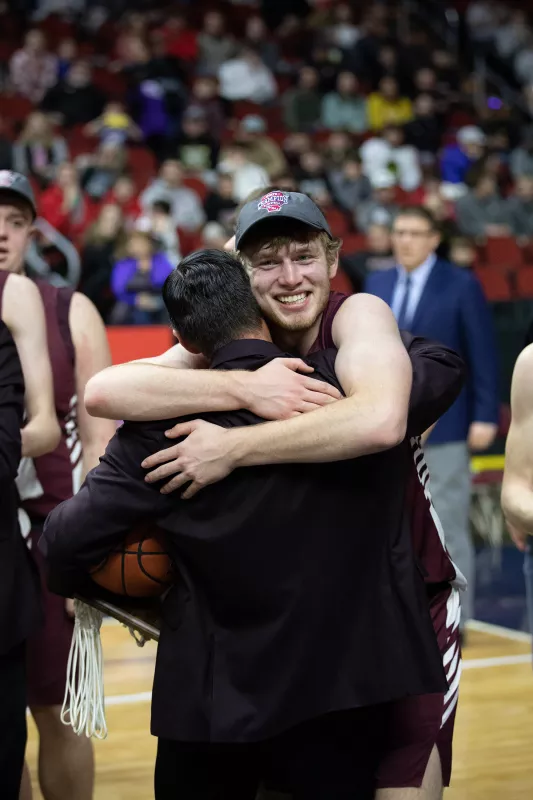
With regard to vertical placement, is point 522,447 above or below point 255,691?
above

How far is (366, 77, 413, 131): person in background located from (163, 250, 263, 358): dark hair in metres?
14.9

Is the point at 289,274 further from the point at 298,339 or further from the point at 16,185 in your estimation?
the point at 16,185

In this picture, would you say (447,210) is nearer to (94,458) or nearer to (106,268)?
(106,268)

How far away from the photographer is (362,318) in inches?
96.5

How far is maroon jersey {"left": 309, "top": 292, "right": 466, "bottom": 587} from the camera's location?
102 inches

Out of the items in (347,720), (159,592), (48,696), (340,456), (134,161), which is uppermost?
(134,161)

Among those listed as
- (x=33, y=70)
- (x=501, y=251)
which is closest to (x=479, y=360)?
(x=501, y=251)

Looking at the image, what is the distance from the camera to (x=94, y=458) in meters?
3.65

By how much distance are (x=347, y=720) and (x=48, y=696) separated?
139 cm

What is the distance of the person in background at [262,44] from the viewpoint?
16827 mm

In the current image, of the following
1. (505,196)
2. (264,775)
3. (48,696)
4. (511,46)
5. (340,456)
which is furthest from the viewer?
(511,46)

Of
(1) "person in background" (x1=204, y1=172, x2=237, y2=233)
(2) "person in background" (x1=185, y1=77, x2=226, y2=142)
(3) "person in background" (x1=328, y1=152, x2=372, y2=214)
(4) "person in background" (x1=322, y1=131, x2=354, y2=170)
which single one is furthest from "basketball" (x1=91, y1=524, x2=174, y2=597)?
(2) "person in background" (x1=185, y1=77, x2=226, y2=142)

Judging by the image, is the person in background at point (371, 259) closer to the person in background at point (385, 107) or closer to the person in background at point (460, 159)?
the person in background at point (460, 159)

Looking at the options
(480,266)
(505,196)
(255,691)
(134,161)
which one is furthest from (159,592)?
(505,196)
